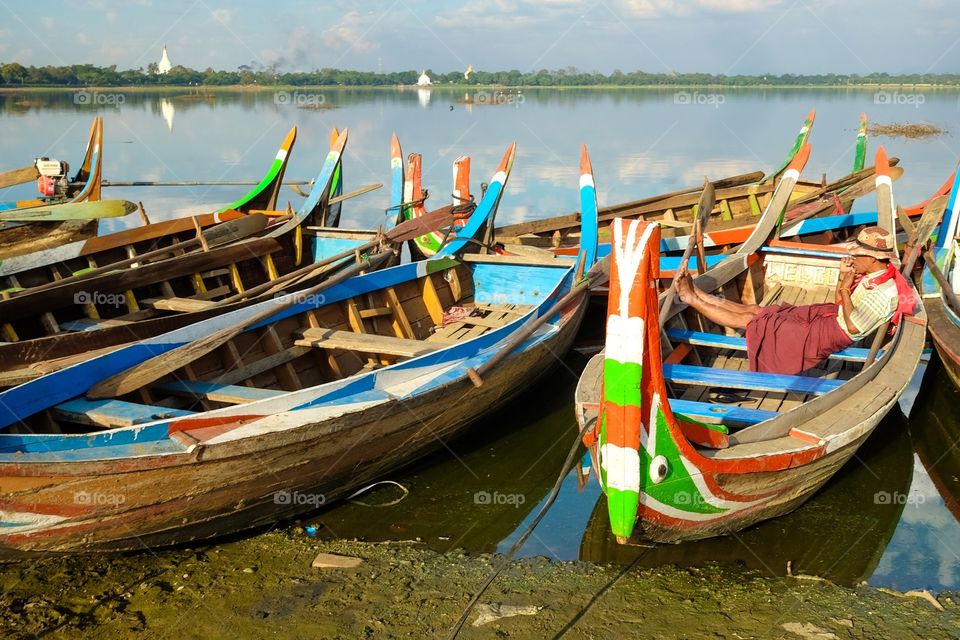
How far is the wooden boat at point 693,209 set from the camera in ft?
32.5

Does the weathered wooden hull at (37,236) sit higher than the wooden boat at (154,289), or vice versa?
the weathered wooden hull at (37,236)

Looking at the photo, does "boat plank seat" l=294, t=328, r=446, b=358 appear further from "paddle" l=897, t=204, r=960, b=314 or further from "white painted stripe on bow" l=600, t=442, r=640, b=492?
"paddle" l=897, t=204, r=960, b=314

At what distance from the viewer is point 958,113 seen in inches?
1598

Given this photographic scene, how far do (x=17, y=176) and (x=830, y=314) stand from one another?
950 cm

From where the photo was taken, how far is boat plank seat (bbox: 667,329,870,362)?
227 inches

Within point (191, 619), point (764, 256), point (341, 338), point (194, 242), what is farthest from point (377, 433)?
point (764, 256)

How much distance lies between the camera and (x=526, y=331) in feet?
20.9

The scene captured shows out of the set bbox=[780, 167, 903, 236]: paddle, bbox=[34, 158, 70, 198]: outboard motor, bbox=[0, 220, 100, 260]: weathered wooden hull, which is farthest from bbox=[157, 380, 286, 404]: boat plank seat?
bbox=[780, 167, 903, 236]: paddle

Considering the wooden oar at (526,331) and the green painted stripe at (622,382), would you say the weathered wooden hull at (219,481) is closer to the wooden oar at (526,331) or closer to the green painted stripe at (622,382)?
the wooden oar at (526,331)

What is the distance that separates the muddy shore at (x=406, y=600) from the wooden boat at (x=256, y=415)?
0.24 meters

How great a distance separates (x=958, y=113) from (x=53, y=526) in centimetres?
4526

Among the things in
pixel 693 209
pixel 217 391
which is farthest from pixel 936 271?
pixel 217 391

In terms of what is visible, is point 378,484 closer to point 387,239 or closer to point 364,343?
point 364,343

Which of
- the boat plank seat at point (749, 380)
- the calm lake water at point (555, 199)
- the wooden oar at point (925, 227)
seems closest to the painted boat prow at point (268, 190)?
the calm lake water at point (555, 199)
